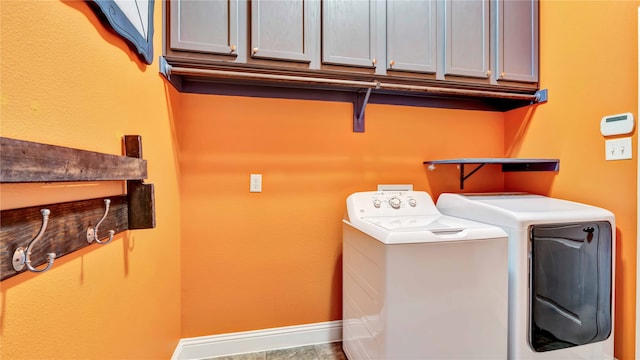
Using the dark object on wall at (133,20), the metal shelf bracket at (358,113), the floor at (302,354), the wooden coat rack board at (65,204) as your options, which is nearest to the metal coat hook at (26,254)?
the wooden coat rack board at (65,204)

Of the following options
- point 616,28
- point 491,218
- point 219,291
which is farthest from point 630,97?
point 219,291

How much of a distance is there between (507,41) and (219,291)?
2.47 m

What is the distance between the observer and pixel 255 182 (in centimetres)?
176

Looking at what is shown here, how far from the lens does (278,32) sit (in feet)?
4.86

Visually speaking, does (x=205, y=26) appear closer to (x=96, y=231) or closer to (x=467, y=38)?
(x=96, y=231)

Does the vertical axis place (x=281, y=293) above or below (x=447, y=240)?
below

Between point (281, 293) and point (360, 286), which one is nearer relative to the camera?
point (360, 286)

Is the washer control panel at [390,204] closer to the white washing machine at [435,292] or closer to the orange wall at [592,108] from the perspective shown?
the white washing machine at [435,292]

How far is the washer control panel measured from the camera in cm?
166

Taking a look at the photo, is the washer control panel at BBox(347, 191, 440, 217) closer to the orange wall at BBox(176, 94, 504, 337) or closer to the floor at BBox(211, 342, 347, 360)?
the orange wall at BBox(176, 94, 504, 337)

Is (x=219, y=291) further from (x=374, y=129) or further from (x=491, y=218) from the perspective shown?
(x=491, y=218)

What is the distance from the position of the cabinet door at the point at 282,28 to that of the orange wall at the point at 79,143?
1.55 ft

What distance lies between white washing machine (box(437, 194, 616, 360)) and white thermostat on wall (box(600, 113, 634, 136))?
0.43m

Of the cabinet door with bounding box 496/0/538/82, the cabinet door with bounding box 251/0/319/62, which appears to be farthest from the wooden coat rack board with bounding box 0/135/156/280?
the cabinet door with bounding box 496/0/538/82
